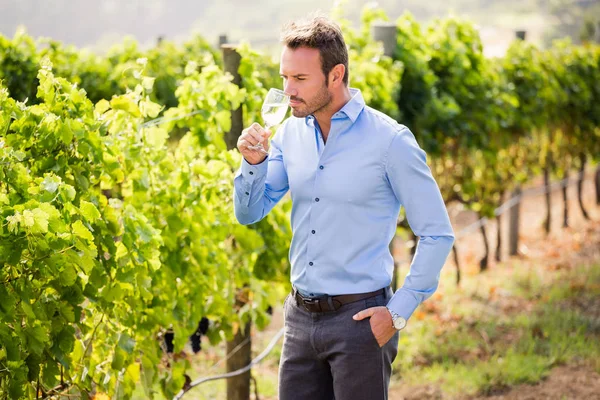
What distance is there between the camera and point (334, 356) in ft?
9.59

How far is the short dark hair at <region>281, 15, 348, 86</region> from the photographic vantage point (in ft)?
9.23

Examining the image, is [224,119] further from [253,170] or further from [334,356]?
[334,356]

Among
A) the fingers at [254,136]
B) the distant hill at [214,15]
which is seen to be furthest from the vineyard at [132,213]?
the distant hill at [214,15]

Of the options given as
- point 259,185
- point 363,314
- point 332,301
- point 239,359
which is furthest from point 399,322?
point 239,359

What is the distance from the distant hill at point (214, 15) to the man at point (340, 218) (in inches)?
1099

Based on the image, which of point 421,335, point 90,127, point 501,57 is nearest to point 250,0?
point 501,57

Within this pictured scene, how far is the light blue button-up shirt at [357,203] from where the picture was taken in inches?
112

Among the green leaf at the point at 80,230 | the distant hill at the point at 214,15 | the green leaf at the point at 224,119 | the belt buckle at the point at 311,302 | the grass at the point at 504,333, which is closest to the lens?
the green leaf at the point at 80,230

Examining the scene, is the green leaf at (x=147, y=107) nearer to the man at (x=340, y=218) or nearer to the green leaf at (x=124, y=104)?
the green leaf at (x=124, y=104)

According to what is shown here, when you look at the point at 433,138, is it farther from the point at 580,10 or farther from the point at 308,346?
the point at 580,10

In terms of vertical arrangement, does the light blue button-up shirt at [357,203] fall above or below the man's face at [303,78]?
below

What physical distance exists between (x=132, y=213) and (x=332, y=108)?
80 centimetres

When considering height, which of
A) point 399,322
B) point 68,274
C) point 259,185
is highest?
point 259,185

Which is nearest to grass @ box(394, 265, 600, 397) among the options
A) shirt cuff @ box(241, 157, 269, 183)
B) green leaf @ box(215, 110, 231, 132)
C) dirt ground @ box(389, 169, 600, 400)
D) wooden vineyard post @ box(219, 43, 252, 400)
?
dirt ground @ box(389, 169, 600, 400)
